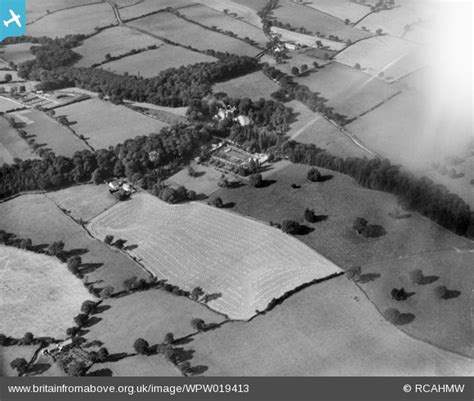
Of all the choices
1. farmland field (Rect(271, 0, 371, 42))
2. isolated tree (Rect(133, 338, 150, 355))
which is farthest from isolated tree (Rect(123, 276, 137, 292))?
farmland field (Rect(271, 0, 371, 42))

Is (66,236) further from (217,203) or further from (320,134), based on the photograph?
(320,134)


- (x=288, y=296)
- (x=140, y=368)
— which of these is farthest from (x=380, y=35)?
(x=140, y=368)

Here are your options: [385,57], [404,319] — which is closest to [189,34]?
[385,57]

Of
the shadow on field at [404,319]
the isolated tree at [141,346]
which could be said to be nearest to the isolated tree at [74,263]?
the isolated tree at [141,346]

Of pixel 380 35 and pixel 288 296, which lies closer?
pixel 288 296

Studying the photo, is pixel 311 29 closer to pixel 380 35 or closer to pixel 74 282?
pixel 380 35

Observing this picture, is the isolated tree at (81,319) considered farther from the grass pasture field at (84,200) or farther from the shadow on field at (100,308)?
the grass pasture field at (84,200)
